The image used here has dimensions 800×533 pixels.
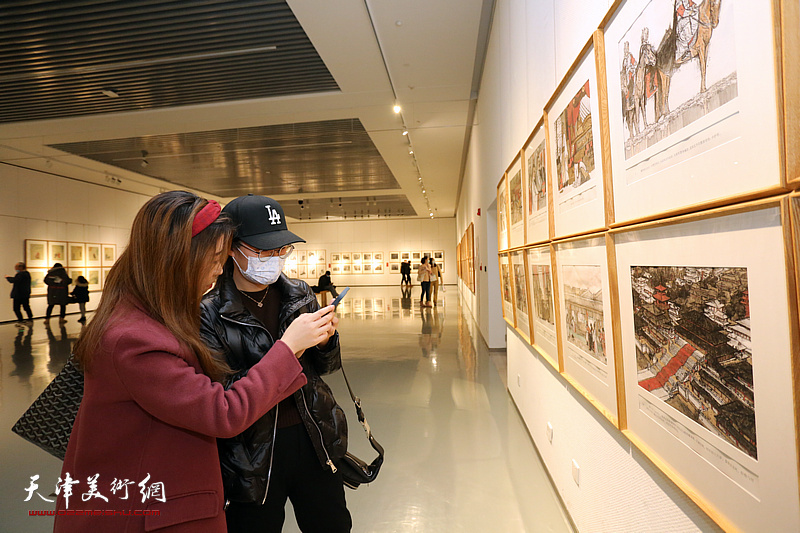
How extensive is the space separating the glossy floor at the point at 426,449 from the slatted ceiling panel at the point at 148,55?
539cm

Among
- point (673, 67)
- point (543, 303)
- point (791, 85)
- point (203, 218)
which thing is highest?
point (673, 67)

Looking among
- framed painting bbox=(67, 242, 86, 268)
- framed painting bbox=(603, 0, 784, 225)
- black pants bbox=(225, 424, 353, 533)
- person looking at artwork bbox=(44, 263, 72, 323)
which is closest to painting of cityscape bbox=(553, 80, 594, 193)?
framed painting bbox=(603, 0, 784, 225)

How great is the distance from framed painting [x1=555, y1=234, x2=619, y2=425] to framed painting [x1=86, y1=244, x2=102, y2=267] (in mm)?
21051

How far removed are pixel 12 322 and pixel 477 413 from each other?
1795cm

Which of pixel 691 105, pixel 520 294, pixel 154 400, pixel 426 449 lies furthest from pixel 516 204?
pixel 154 400

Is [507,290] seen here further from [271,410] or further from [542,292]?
[271,410]

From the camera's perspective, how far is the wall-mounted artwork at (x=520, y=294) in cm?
405

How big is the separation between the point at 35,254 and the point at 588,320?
65.7ft

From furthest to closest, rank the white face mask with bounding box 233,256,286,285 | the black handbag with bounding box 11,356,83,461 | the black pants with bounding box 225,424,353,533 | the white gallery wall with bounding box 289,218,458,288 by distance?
the white gallery wall with bounding box 289,218,458,288 → the white face mask with bounding box 233,256,286,285 → the black pants with bounding box 225,424,353,533 → the black handbag with bounding box 11,356,83,461

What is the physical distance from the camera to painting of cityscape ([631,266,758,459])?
107cm

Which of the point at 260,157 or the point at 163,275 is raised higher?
the point at 260,157

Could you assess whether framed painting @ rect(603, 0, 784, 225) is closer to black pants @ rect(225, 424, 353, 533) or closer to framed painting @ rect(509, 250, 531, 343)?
black pants @ rect(225, 424, 353, 533)

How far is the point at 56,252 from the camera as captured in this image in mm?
16938

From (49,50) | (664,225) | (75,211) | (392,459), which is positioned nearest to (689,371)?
(664,225)
